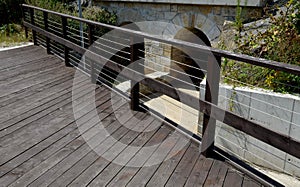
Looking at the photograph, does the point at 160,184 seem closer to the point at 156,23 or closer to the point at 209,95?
the point at 209,95

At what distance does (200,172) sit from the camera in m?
2.08

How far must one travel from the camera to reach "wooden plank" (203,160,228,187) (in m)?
1.96

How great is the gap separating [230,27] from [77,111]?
11.8ft

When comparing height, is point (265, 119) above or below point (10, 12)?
below

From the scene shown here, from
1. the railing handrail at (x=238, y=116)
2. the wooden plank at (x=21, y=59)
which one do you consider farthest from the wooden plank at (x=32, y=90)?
the railing handrail at (x=238, y=116)

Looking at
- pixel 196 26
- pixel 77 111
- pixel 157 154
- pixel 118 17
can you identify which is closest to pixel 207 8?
pixel 196 26

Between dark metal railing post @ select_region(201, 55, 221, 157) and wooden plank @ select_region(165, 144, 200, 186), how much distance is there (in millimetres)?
86

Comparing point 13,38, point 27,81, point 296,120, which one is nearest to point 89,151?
point 27,81

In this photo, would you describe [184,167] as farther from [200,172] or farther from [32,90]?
[32,90]

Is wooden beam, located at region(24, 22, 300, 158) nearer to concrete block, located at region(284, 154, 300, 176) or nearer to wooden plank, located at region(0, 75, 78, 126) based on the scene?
wooden plank, located at region(0, 75, 78, 126)

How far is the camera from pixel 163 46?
313 inches

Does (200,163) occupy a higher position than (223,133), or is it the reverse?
(200,163)

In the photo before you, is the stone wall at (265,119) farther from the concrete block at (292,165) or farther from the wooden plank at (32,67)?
the wooden plank at (32,67)

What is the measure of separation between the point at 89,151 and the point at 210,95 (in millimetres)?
1001
